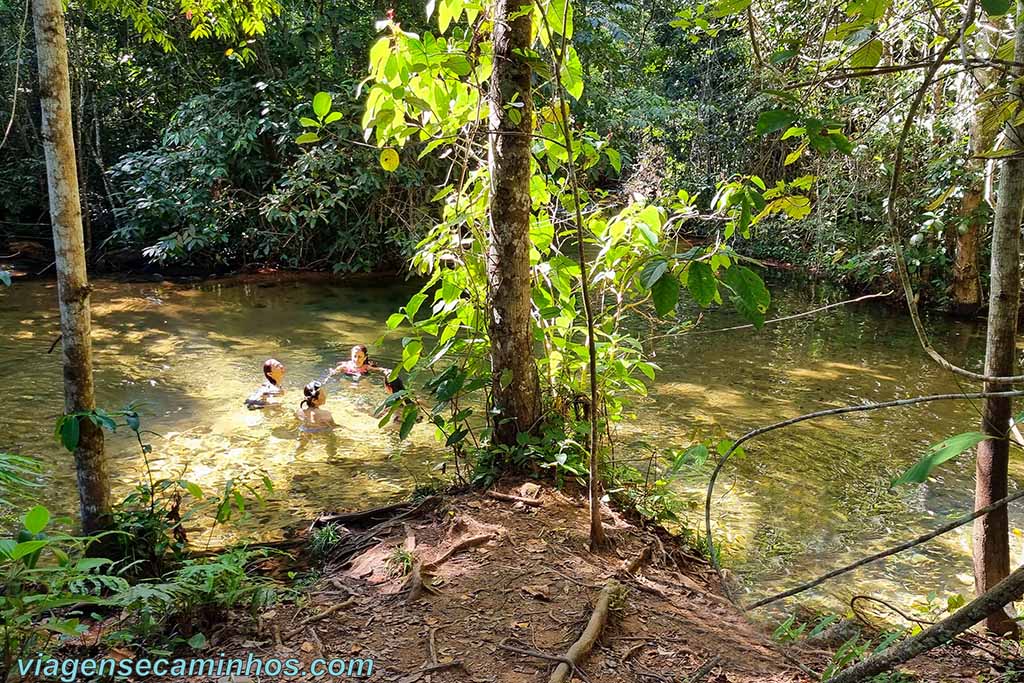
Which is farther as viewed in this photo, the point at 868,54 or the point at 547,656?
the point at 547,656

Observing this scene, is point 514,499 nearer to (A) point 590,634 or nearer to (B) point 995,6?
(A) point 590,634

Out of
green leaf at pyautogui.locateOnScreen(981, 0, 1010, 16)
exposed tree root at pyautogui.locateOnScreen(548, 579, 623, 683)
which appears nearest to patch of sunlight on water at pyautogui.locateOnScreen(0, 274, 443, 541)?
exposed tree root at pyautogui.locateOnScreen(548, 579, 623, 683)

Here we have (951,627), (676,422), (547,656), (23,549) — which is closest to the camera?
(951,627)

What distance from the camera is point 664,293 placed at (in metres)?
1.89

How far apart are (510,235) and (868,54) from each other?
1.84 meters

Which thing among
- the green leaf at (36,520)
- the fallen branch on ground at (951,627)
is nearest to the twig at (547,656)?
the fallen branch on ground at (951,627)

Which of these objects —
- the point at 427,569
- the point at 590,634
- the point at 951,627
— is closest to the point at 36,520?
the point at 427,569

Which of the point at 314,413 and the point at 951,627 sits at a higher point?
the point at 951,627

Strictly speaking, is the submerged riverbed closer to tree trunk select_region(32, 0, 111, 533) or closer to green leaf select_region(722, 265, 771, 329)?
tree trunk select_region(32, 0, 111, 533)

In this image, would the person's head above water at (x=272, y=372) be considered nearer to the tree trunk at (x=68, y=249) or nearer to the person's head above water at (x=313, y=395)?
the person's head above water at (x=313, y=395)

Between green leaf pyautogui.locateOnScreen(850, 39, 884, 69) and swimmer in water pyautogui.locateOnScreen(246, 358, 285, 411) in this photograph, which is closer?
green leaf pyautogui.locateOnScreen(850, 39, 884, 69)

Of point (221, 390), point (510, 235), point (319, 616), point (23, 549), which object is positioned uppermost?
point (510, 235)

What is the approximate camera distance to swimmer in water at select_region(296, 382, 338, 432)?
6055mm

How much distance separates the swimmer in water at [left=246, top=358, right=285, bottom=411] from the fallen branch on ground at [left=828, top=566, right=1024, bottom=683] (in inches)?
228
